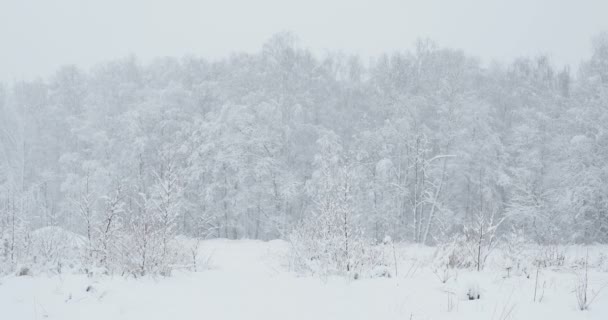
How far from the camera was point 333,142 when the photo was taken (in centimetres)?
2139

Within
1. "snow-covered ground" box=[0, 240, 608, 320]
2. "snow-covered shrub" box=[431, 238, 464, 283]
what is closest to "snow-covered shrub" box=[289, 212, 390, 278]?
"snow-covered ground" box=[0, 240, 608, 320]

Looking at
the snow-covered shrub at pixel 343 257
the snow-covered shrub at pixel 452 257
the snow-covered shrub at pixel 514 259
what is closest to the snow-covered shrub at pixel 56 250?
the snow-covered shrub at pixel 343 257

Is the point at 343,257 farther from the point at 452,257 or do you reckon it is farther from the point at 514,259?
the point at 514,259

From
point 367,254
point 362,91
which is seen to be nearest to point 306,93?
point 362,91

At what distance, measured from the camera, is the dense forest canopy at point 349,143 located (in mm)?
19500

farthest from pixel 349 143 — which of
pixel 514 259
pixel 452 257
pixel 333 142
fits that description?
pixel 514 259

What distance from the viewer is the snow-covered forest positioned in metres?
19.3

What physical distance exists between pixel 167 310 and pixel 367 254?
3025mm

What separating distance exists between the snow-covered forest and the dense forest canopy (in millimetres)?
107

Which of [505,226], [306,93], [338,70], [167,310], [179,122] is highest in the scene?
[338,70]

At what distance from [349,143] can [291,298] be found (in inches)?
794

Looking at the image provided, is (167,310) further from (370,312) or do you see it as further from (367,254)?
(367,254)

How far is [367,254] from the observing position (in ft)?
19.9

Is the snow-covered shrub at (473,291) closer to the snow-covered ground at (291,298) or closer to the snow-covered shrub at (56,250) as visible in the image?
the snow-covered ground at (291,298)
